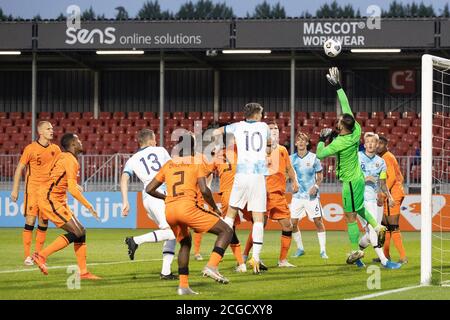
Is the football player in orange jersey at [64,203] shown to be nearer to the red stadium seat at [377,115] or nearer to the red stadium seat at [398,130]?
the red stadium seat at [398,130]

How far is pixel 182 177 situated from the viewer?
11.1 metres

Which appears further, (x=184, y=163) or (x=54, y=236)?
(x=54, y=236)

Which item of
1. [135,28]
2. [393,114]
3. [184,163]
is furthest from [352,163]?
[393,114]

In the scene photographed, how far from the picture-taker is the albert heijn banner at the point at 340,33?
29.2 metres

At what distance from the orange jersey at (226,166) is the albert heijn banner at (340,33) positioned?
15.6 meters

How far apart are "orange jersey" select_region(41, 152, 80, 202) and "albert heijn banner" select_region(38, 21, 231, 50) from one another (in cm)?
1691

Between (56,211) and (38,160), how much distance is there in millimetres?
2704

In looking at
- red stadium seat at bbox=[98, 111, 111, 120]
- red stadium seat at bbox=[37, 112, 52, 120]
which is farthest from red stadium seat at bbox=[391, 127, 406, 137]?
red stadium seat at bbox=[37, 112, 52, 120]

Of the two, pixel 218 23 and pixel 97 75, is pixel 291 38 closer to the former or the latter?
pixel 218 23

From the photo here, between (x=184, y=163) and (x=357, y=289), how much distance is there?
100 inches

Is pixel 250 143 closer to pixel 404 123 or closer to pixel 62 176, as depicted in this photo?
pixel 62 176

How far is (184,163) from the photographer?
11.1 meters

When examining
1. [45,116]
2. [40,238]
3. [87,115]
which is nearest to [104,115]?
[87,115]

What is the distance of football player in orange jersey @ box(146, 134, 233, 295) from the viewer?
1091 centimetres
